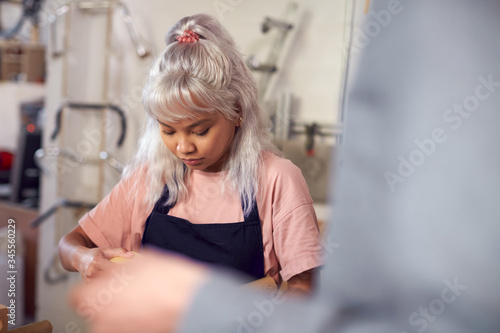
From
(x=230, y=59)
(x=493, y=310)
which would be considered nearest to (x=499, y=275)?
(x=493, y=310)

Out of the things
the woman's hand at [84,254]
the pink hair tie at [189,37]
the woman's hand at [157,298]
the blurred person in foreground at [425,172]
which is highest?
the pink hair tie at [189,37]

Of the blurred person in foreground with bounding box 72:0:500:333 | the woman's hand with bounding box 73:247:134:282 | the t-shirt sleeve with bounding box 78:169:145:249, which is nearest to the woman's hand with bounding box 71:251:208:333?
the blurred person in foreground with bounding box 72:0:500:333

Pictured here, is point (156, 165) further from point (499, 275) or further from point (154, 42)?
point (499, 275)

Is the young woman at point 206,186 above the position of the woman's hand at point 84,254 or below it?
above

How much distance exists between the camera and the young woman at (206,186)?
0.58 m

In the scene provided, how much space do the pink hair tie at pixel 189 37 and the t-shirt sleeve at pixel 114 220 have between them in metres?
0.24

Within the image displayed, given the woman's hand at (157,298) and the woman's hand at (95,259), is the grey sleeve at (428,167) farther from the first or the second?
the woman's hand at (95,259)

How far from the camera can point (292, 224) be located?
605 mm

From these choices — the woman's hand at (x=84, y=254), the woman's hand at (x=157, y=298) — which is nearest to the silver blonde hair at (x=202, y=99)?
the woman's hand at (x=84, y=254)

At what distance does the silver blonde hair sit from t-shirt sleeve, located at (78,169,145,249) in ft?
0.13

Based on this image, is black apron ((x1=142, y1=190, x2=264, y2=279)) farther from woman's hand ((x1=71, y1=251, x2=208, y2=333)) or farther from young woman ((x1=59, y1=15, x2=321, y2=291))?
woman's hand ((x1=71, y1=251, x2=208, y2=333))

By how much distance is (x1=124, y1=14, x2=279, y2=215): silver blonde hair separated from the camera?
576mm

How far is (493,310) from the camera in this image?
0.10m

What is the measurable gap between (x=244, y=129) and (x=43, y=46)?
2049mm
